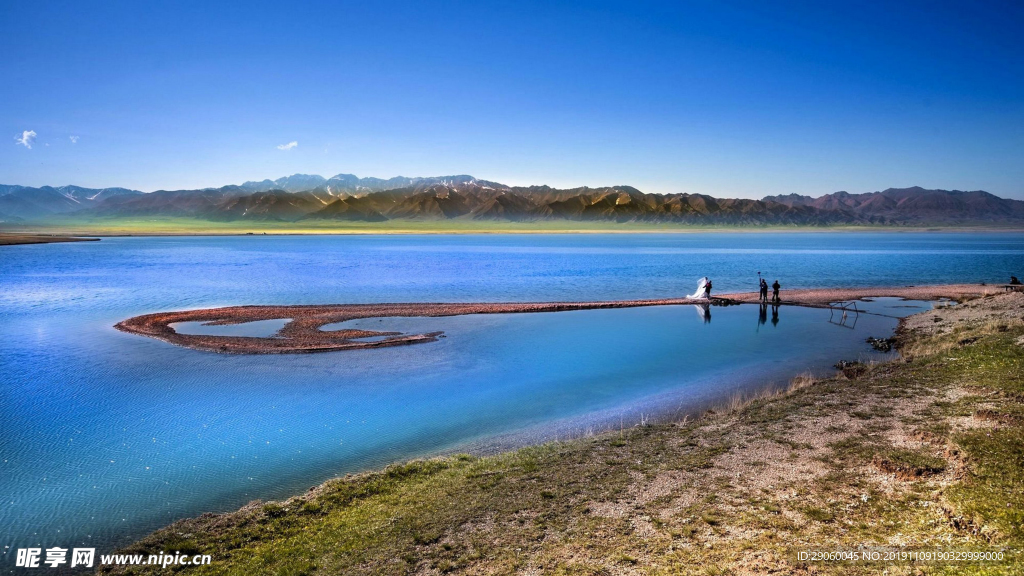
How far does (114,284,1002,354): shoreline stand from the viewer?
90.1 feet

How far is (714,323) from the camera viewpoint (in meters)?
34.1

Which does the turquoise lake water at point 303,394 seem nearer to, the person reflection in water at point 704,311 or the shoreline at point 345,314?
the person reflection in water at point 704,311

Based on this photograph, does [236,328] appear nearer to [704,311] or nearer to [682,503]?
[682,503]

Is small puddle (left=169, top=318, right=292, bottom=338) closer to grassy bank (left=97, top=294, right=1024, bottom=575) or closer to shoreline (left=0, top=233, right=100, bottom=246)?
grassy bank (left=97, top=294, right=1024, bottom=575)

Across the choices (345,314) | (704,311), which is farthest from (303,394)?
(704,311)

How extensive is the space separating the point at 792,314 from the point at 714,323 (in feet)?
23.4

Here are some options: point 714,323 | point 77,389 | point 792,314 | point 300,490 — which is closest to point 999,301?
point 792,314

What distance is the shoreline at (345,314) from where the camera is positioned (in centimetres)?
2747

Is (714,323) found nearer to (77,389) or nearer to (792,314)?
(792,314)

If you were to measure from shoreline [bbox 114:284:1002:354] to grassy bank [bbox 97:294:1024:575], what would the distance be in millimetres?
16683

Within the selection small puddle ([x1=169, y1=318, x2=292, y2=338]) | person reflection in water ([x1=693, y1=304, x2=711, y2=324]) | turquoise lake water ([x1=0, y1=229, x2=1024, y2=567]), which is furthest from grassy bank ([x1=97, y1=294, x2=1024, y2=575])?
small puddle ([x1=169, y1=318, x2=292, y2=338])

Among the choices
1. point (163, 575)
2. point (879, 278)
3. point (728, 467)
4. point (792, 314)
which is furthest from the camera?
point (879, 278)

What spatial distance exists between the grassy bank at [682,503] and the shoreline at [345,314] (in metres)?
16.7

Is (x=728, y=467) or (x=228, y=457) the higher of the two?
(x=728, y=467)
